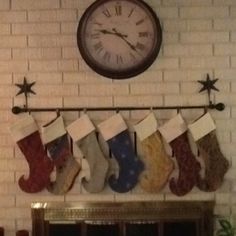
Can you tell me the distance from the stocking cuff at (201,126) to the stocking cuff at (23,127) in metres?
0.73

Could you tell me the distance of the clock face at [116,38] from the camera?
2820 mm

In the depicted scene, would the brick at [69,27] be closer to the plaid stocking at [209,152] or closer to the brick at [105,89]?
the brick at [105,89]

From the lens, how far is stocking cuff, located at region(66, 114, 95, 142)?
2854mm

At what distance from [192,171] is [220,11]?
75 cm

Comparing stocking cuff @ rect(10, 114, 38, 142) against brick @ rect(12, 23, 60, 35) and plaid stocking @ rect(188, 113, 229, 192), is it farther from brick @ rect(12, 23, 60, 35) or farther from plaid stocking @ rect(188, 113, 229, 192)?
plaid stocking @ rect(188, 113, 229, 192)

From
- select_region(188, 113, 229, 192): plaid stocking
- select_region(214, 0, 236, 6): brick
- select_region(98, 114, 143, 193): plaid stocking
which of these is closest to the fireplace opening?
select_region(98, 114, 143, 193): plaid stocking

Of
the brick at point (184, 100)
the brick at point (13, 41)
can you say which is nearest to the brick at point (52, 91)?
the brick at point (13, 41)

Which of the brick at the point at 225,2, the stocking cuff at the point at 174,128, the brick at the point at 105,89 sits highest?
the brick at the point at 225,2

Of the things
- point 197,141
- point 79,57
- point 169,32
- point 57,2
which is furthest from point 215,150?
point 57,2

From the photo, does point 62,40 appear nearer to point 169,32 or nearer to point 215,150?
point 169,32

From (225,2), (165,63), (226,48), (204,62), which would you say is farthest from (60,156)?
(225,2)

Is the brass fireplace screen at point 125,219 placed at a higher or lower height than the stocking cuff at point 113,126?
lower

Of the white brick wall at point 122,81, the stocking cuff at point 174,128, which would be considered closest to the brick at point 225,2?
the white brick wall at point 122,81

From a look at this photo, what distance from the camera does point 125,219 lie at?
2877 millimetres
